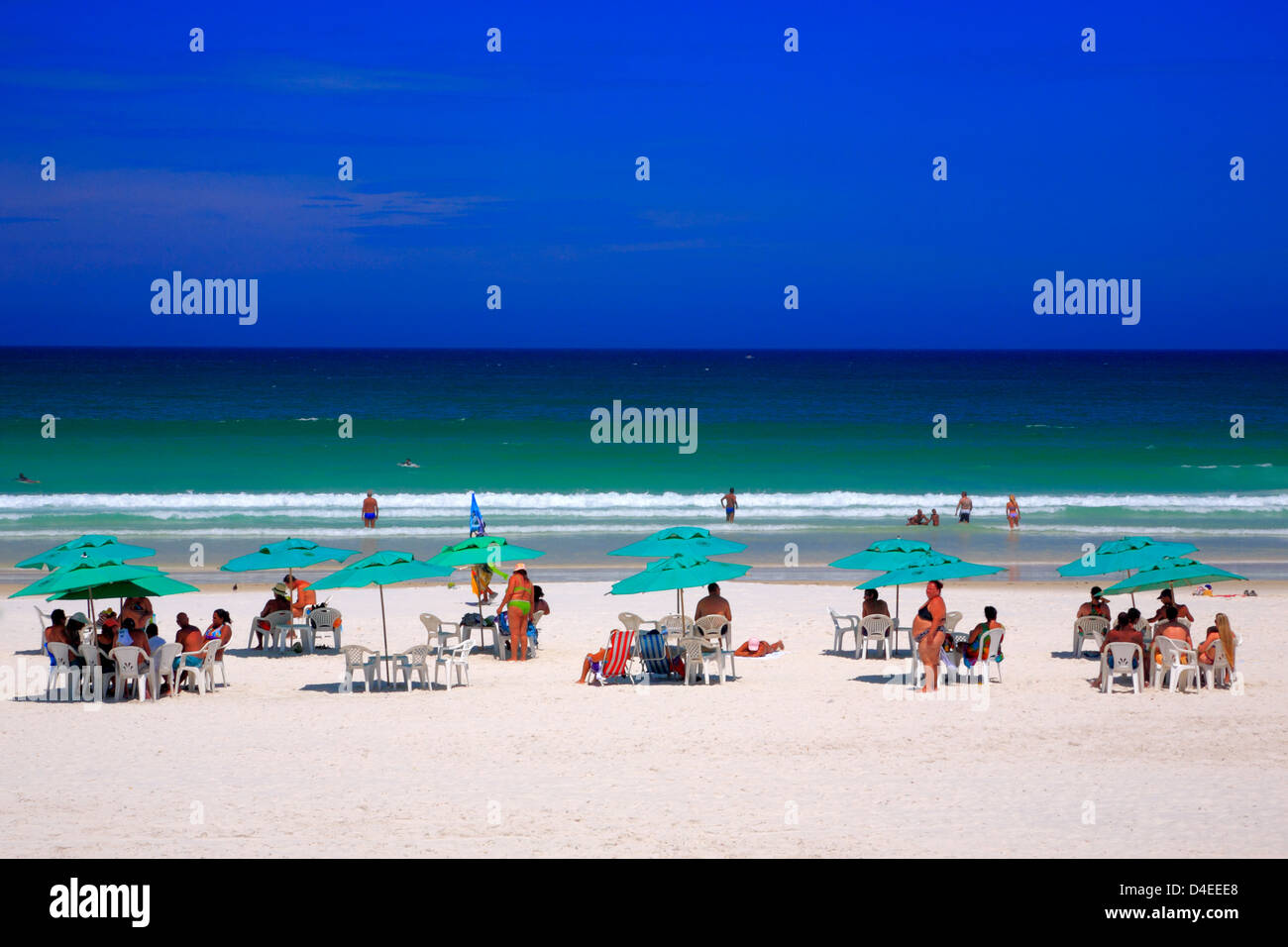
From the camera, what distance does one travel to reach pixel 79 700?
12125 mm

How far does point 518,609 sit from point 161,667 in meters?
4.05

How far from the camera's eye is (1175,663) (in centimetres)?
1226

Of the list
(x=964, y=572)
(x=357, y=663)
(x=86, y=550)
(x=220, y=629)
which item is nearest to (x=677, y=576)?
(x=964, y=572)

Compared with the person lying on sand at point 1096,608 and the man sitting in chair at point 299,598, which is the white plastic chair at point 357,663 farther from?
the person lying on sand at point 1096,608

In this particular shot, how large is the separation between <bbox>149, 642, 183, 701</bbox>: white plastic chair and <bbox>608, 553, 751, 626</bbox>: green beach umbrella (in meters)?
4.63

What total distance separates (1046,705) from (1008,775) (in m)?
2.74

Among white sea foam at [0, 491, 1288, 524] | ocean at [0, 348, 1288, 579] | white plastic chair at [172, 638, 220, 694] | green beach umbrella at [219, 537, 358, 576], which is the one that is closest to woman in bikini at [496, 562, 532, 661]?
green beach umbrella at [219, 537, 358, 576]

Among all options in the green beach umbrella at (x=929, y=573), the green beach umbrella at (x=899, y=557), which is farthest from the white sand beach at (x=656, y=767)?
the green beach umbrella at (x=899, y=557)

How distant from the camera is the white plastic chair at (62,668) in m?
12.0

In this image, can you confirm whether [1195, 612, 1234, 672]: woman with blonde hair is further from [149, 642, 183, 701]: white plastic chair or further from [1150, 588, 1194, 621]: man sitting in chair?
[149, 642, 183, 701]: white plastic chair

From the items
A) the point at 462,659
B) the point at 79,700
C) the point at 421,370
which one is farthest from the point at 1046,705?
the point at 421,370

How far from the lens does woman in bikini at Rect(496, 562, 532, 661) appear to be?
46.5 feet

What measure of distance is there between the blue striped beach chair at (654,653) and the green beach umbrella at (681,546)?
3.05 feet

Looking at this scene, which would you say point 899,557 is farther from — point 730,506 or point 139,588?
point 730,506
